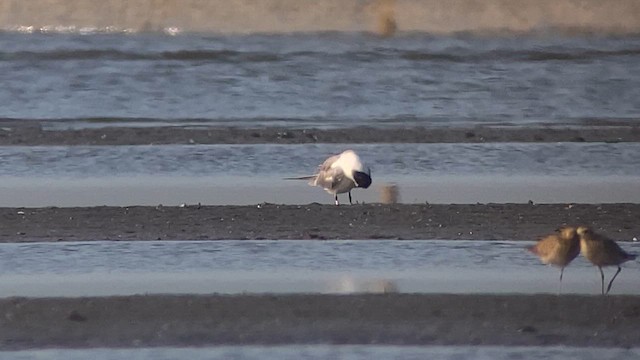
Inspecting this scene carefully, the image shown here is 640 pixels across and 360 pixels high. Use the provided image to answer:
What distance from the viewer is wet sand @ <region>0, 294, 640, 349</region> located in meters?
8.05

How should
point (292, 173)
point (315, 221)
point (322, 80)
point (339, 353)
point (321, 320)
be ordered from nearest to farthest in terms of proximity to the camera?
point (339, 353) → point (321, 320) → point (315, 221) → point (292, 173) → point (322, 80)

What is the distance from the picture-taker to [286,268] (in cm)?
966

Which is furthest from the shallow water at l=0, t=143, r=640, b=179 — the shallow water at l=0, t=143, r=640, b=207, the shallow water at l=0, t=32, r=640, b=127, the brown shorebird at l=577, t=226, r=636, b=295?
the brown shorebird at l=577, t=226, r=636, b=295

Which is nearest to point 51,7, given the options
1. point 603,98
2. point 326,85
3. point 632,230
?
point 326,85

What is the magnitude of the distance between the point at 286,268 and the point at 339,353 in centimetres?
196

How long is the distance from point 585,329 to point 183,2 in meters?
23.3

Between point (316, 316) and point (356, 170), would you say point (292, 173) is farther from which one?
point (316, 316)

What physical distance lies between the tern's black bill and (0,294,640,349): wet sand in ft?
10.7

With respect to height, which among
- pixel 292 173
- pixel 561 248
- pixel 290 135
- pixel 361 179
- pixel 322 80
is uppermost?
pixel 561 248

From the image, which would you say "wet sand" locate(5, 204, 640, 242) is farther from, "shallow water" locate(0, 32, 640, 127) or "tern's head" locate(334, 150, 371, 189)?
"shallow water" locate(0, 32, 640, 127)

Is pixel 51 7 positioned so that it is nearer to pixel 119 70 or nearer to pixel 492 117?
pixel 119 70

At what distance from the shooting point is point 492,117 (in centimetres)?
1852

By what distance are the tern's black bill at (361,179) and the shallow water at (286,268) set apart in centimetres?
154

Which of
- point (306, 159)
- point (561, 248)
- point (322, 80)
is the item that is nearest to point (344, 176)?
point (306, 159)
